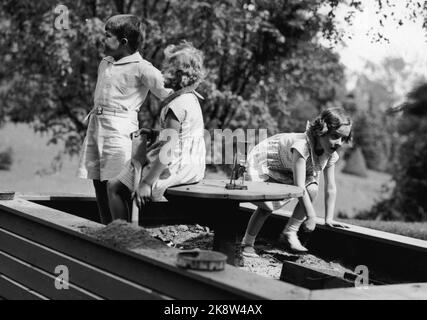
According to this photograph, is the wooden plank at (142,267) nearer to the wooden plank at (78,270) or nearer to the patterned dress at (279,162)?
the wooden plank at (78,270)

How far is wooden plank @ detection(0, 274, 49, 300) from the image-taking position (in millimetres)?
4070

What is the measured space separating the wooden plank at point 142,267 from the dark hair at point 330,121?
1604 millimetres

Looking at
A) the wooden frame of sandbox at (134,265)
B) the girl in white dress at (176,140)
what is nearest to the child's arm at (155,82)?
the girl in white dress at (176,140)

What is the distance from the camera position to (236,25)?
32.7ft

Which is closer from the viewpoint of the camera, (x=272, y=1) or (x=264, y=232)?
(x=264, y=232)

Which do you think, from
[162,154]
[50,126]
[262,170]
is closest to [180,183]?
[162,154]

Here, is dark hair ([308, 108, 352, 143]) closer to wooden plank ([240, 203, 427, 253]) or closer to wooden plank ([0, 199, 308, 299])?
wooden plank ([240, 203, 427, 253])

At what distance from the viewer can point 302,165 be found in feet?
15.2

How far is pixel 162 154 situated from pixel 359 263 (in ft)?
5.86

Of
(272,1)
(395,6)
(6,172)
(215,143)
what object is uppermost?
(272,1)

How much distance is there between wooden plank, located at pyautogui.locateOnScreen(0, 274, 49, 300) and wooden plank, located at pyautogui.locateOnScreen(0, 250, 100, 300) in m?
0.02

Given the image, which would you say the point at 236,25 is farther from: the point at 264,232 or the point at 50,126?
the point at 264,232
